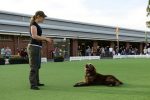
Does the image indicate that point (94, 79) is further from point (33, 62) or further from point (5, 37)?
point (5, 37)

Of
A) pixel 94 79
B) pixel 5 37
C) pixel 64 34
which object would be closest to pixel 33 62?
pixel 94 79

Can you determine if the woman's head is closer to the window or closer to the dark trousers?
the dark trousers

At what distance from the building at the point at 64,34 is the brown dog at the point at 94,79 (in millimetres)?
25027

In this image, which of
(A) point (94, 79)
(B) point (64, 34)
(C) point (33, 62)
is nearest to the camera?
(C) point (33, 62)

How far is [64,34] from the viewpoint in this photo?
48.6 meters

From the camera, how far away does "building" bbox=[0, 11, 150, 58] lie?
133 ft

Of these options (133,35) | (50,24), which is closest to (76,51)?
(50,24)

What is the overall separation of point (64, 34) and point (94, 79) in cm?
3908

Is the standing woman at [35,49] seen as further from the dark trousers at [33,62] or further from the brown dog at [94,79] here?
the brown dog at [94,79]

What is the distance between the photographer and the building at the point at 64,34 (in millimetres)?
40594

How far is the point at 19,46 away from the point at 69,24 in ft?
40.2

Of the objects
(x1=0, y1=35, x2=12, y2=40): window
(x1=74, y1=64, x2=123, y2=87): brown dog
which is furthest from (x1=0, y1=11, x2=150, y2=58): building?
(x1=74, y1=64, x2=123, y2=87): brown dog

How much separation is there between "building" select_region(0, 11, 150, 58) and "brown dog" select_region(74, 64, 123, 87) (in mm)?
25027

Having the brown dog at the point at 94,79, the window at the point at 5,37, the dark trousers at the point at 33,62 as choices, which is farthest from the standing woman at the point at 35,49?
the window at the point at 5,37
